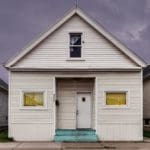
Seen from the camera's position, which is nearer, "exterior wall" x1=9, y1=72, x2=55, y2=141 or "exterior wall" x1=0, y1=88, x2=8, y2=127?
"exterior wall" x1=9, y1=72, x2=55, y2=141

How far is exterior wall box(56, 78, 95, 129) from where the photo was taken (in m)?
28.5

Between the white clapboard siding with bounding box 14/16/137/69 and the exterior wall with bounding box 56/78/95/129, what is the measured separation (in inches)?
59.0

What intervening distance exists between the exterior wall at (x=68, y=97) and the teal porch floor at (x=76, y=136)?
45.4 inches

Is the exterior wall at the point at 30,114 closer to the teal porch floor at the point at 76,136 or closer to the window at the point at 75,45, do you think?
the teal porch floor at the point at 76,136

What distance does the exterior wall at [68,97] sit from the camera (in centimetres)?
2845

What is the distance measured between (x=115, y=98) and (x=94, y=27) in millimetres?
4475

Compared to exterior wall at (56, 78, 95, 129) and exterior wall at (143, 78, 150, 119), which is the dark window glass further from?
exterior wall at (143, 78, 150, 119)

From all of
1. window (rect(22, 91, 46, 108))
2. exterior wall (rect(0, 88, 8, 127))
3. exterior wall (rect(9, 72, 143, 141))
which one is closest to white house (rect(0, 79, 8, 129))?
exterior wall (rect(0, 88, 8, 127))

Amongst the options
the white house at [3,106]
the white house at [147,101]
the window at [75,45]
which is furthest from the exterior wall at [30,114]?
the white house at [3,106]

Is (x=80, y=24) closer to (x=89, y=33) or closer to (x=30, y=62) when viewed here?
(x=89, y=33)

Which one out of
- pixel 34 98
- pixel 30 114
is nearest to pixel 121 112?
pixel 34 98

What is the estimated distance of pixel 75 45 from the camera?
90.9 ft

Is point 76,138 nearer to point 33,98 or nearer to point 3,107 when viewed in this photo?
point 33,98

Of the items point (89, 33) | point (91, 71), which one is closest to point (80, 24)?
point (89, 33)
